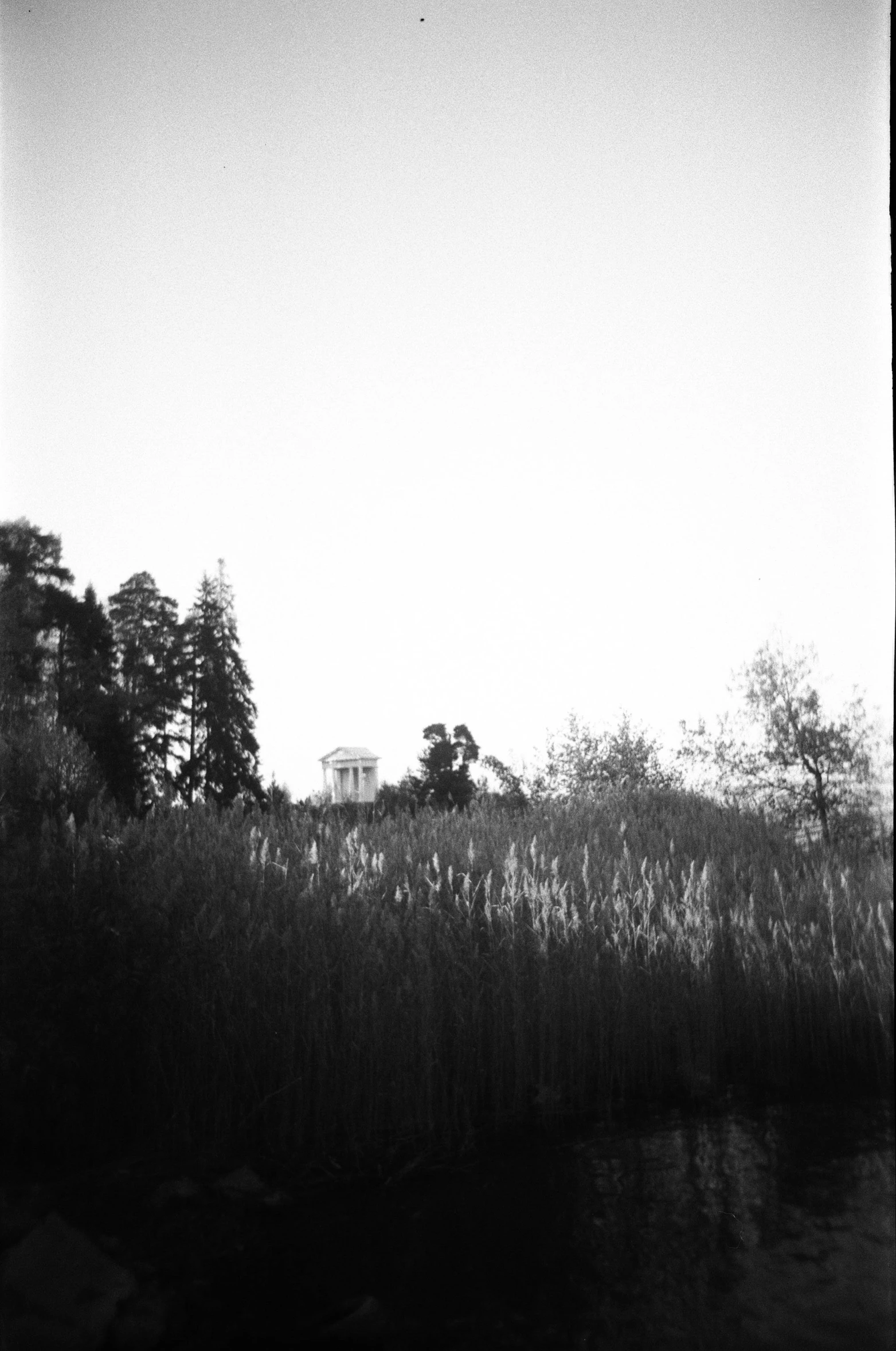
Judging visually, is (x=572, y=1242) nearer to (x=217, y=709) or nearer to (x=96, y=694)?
(x=217, y=709)

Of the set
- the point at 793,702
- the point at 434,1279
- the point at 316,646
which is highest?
the point at 316,646

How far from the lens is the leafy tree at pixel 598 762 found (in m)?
2.94

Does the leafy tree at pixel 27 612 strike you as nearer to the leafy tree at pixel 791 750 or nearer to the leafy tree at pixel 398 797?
the leafy tree at pixel 398 797

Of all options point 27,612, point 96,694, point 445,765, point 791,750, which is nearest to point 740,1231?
point 791,750

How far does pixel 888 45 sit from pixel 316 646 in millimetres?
2249

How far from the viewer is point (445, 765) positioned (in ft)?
9.84

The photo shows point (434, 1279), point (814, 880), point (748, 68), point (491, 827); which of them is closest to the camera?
point (434, 1279)

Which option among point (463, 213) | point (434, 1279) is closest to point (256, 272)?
point (463, 213)

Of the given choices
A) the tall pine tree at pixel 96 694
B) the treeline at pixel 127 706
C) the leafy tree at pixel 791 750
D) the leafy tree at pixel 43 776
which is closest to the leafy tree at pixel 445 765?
the treeline at pixel 127 706

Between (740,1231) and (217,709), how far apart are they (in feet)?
6.05

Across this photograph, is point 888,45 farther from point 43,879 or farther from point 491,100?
point 43,879

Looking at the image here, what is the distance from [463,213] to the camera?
2902 millimetres

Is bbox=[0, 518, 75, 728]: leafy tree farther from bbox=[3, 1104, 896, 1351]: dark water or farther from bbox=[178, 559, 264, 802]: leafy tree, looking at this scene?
bbox=[3, 1104, 896, 1351]: dark water

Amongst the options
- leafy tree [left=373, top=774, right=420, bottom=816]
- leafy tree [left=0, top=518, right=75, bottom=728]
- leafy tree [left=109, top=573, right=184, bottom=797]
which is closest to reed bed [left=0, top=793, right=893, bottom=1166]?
leafy tree [left=373, top=774, right=420, bottom=816]
